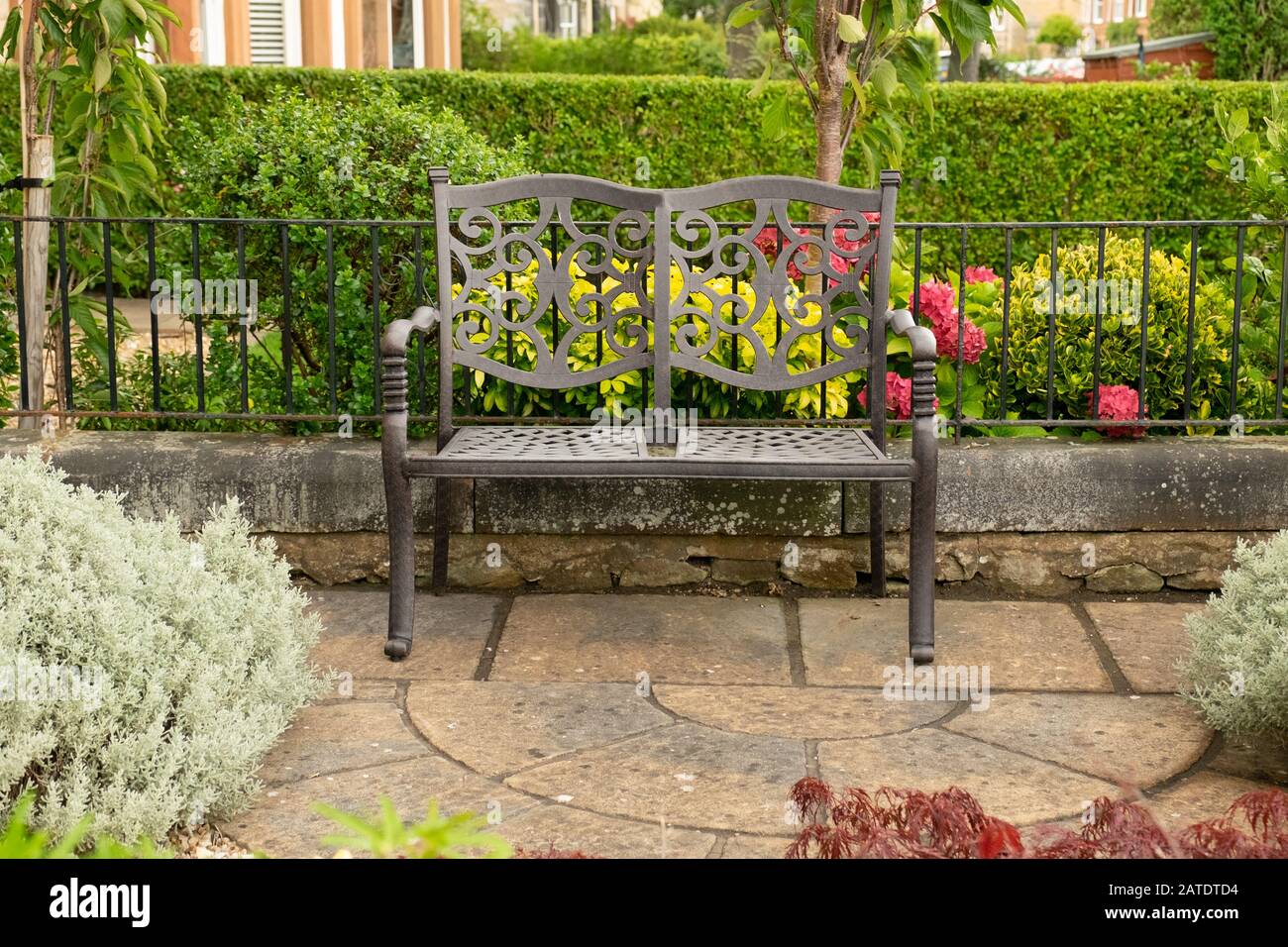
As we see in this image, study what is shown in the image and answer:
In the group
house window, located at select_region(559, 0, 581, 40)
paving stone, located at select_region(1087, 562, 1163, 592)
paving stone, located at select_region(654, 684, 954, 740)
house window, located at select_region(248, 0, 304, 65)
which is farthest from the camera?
house window, located at select_region(559, 0, 581, 40)

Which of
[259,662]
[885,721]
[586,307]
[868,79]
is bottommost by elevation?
[885,721]

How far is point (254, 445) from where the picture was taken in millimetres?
5031

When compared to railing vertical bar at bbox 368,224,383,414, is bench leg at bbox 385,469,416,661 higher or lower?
lower

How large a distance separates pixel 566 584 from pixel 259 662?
1.56 m

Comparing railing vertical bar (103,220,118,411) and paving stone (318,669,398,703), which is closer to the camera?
paving stone (318,669,398,703)

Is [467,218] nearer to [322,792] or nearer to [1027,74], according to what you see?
[322,792]

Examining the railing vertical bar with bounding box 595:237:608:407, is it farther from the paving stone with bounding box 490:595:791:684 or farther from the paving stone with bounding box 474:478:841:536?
the paving stone with bounding box 490:595:791:684

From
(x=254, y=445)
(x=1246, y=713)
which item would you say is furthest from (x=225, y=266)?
(x=1246, y=713)

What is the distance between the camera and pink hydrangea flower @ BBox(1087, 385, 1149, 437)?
16.7 ft

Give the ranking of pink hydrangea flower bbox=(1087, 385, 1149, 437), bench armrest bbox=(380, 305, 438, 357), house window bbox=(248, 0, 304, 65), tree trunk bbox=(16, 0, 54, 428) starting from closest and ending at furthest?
bench armrest bbox=(380, 305, 438, 357) → pink hydrangea flower bbox=(1087, 385, 1149, 437) → tree trunk bbox=(16, 0, 54, 428) → house window bbox=(248, 0, 304, 65)

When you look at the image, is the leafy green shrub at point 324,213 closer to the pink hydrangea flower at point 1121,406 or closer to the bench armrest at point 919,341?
the bench armrest at point 919,341

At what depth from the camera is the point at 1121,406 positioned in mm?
5094

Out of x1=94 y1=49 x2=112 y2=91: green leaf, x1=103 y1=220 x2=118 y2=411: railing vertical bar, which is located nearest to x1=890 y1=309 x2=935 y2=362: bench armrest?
x1=103 y1=220 x2=118 y2=411: railing vertical bar

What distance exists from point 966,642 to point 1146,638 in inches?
21.7
